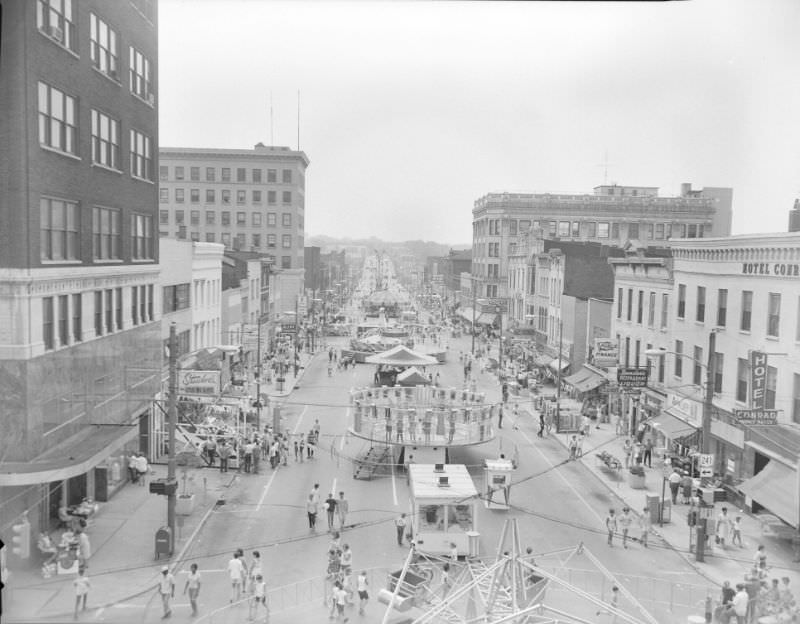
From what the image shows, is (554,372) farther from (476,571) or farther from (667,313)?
(476,571)

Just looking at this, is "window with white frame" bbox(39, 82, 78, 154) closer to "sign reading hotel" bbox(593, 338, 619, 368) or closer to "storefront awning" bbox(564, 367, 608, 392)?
"sign reading hotel" bbox(593, 338, 619, 368)

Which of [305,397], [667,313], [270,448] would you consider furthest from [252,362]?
[667,313]

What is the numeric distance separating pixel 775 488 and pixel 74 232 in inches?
668

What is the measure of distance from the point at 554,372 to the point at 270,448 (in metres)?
24.5

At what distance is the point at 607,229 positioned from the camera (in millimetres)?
79562

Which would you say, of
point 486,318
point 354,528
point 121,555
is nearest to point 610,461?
point 354,528

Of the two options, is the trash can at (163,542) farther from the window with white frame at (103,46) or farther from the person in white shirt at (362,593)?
the window with white frame at (103,46)

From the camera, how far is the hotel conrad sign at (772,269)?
2073 centimetres

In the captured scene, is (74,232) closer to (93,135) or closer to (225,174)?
(93,135)

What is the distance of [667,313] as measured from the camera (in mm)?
31484

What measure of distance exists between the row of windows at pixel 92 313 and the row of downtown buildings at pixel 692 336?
43.4 feet

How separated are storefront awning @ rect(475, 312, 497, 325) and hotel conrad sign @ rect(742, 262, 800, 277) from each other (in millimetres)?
56683

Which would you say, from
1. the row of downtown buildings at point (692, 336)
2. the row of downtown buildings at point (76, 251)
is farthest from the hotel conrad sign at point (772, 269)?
the row of downtown buildings at point (76, 251)

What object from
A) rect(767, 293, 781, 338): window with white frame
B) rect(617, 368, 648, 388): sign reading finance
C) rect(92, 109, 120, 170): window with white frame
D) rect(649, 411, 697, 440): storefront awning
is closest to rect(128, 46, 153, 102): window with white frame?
rect(92, 109, 120, 170): window with white frame
